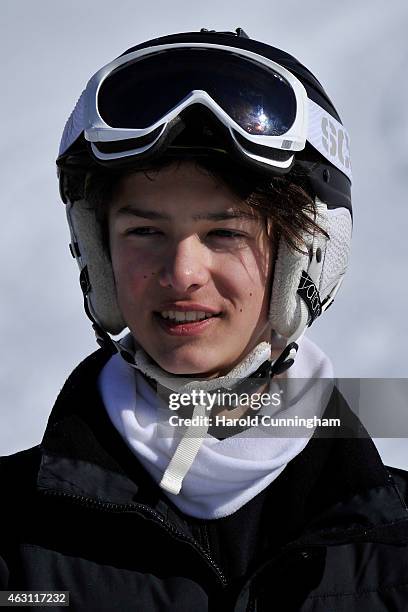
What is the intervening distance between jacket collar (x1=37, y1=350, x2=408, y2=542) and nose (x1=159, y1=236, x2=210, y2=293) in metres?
0.58

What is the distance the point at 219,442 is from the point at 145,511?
406 mm

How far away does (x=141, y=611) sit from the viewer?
293cm

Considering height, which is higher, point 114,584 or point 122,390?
point 122,390

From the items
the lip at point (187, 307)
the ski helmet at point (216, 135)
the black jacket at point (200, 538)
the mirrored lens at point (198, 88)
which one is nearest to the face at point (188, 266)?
the lip at point (187, 307)

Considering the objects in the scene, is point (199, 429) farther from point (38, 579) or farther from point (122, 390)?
point (38, 579)

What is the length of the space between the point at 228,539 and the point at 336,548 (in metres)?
0.35

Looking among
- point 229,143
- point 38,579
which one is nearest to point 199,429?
point 38,579

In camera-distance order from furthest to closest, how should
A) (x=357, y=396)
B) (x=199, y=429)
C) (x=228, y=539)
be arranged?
1. (x=357, y=396)
2. (x=199, y=429)
3. (x=228, y=539)

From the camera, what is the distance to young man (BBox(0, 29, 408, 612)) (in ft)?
9.91

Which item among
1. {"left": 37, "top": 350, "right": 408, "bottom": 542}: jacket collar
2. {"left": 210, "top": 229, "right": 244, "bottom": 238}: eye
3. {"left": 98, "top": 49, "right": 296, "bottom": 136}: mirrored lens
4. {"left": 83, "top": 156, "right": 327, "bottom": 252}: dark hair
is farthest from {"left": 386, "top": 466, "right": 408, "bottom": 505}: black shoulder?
{"left": 98, "top": 49, "right": 296, "bottom": 136}: mirrored lens

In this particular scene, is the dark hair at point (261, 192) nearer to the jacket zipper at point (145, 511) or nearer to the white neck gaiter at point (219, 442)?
the white neck gaiter at point (219, 442)

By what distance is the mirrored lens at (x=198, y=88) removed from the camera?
3.42 m

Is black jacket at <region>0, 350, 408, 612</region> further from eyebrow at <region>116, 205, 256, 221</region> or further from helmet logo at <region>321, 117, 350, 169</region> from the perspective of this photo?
helmet logo at <region>321, 117, 350, 169</region>

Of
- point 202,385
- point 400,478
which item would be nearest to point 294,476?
point 202,385
